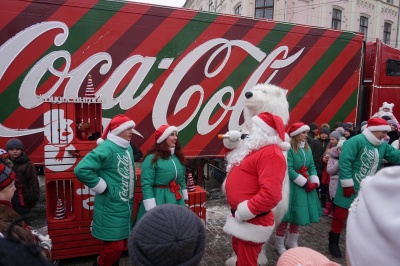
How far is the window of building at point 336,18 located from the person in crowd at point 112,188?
21.7 m

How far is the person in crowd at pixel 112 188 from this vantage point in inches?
116

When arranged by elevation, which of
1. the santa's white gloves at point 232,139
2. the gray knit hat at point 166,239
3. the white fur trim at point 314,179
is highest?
the santa's white gloves at point 232,139

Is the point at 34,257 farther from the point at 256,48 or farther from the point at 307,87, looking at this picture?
the point at 307,87

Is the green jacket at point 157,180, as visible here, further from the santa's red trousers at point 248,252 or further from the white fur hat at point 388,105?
the white fur hat at point 388,105

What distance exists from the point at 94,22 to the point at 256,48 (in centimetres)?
286

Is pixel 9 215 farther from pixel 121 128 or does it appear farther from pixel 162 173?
pixel 162 173

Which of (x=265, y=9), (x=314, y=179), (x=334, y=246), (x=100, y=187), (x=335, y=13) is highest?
(x=335, y=13)

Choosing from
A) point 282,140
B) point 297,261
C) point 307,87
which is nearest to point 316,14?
point 307,87

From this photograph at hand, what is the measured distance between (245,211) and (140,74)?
315 cm

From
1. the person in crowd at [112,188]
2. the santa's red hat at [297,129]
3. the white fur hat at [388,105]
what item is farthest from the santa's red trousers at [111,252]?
the white fur hat at [388,105]

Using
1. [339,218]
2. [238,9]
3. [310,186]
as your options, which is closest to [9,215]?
[310,186]

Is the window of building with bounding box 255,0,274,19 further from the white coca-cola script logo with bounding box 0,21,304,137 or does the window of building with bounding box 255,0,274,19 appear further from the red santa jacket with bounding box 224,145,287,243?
the red santa jacket with bounding box 224,145,287,243

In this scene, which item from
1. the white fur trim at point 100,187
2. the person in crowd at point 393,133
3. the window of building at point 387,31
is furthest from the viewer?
the window of building at point 387,31

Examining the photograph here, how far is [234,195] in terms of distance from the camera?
108 inches
